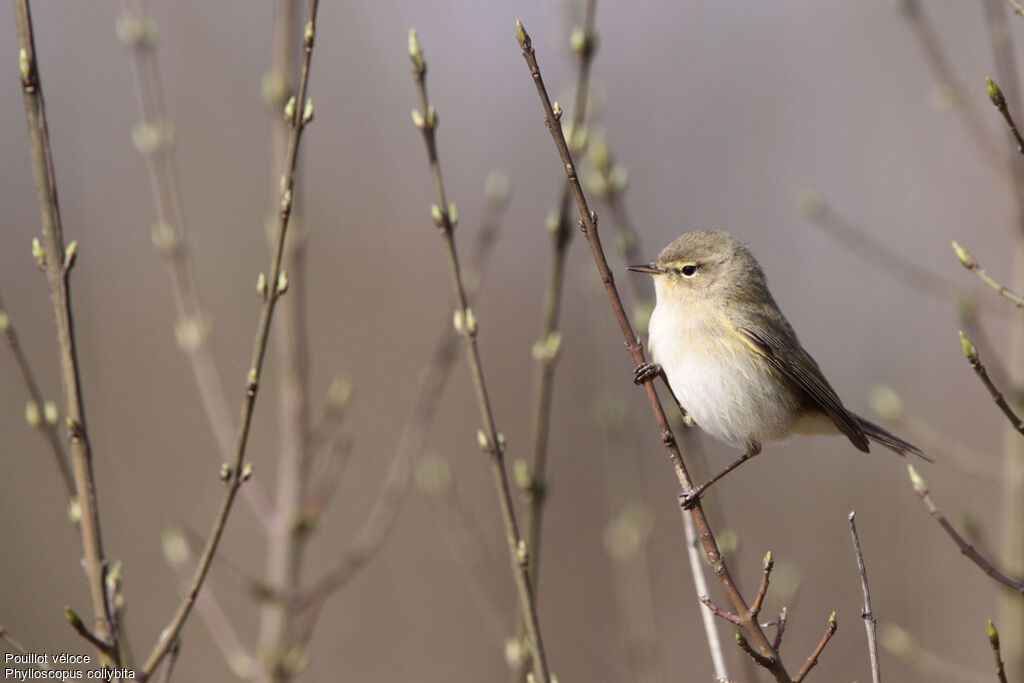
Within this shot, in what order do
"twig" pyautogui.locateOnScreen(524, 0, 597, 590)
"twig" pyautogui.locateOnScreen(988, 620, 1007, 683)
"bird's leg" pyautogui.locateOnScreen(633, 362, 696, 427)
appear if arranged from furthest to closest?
1. "bird's leg" pyautogui.locateOnScreen(633, 362, 696, 427)
2. "twig" pyautogui.locateOnScreen(524, 0, 597, 590)
3. "twig" pyautogui.locateOnScreen(988, 620, 1007, 683)

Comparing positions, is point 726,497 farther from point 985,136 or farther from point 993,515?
point 985,136

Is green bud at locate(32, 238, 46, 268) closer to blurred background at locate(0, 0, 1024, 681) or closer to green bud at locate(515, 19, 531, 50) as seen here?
green bud at locate(515, 19, 531, 50)

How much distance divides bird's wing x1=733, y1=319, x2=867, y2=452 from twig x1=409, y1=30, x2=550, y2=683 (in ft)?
5.47

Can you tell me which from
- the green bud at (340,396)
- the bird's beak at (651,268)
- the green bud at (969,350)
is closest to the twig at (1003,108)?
the green bud at (969,350)

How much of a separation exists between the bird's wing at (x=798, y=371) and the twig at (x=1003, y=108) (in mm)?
1756

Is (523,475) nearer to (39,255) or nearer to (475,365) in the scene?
(475,365)

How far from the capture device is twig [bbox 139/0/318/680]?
2414mm

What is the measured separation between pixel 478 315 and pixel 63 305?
26.3 feet

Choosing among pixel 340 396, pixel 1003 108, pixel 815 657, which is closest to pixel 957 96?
pixel 1003 108

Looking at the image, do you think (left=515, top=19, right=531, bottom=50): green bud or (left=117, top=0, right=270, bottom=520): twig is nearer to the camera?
(left=515, top=19, right=531, bottom=50): green bud

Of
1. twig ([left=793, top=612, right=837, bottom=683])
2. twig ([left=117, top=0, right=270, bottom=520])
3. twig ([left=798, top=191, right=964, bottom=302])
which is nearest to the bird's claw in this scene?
twig ([left=793, top=612, right=837, bottom=683])

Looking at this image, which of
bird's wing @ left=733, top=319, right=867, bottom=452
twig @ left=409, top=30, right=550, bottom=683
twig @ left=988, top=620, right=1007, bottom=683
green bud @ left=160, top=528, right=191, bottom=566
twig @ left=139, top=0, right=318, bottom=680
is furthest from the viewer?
bird's wing @ left=733, top=319, right=867, bottom=452

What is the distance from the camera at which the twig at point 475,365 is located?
8.80 ft

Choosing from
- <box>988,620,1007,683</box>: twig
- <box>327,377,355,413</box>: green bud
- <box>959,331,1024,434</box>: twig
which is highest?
<box>327,377,355,413</box>: green bud
